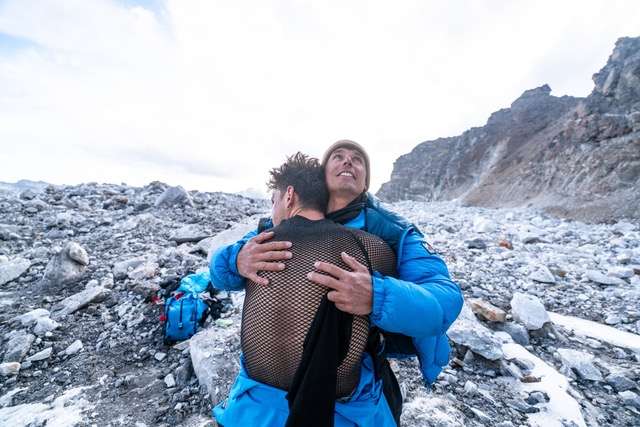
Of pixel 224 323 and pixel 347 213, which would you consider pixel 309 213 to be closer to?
pixel 347 213

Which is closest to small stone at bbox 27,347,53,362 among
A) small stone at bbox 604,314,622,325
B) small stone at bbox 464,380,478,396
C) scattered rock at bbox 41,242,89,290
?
scattered rock at bbox 41,242,89,290

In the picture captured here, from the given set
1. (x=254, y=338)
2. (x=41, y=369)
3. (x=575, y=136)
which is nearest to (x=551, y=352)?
(x=254, y=338)

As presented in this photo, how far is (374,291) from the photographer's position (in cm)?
137

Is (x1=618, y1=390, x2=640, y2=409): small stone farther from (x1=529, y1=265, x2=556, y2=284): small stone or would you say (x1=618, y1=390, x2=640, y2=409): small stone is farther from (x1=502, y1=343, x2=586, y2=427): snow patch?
(x1=529, y1=265, x2=556, y2=284): small stone

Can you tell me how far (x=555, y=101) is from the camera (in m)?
38.6

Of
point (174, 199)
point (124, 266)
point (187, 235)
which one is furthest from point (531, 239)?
point (174, 199)

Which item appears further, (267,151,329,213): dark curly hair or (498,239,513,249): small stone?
(498,239,513,249): small stone

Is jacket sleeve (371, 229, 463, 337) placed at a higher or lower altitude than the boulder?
higher

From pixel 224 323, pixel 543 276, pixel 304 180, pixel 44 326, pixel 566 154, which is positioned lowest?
pixel 44 326

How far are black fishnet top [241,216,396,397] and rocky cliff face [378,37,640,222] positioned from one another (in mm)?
15620

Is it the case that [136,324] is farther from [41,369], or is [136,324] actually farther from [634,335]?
[634,335]

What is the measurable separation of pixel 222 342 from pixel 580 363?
3.80m

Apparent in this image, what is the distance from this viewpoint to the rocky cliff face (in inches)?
580

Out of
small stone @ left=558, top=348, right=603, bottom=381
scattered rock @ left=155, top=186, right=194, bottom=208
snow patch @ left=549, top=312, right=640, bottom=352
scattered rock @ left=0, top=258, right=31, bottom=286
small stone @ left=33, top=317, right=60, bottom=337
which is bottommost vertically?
small stone @ left=33, top=317, right=60, bottom=337
